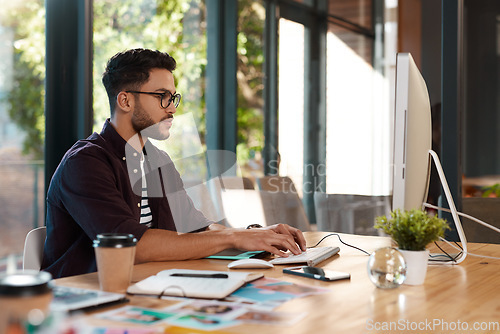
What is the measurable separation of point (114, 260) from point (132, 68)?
109 cm

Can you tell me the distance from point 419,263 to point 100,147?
107 cm

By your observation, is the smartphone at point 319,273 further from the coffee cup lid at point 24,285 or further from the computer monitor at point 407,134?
the coffee cup lid at point 24,285

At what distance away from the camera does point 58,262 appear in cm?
178

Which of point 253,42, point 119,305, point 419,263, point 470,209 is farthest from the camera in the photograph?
point 253,42

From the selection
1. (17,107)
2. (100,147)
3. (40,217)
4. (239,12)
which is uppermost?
(239,12)

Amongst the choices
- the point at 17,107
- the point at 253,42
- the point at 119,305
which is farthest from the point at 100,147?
the point at 253,42

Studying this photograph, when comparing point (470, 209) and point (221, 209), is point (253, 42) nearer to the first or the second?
point (221, 209)

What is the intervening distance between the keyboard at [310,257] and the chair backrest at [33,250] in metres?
0.74

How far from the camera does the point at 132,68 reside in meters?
2.12

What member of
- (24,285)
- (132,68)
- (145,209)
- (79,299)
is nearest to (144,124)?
(132,68)

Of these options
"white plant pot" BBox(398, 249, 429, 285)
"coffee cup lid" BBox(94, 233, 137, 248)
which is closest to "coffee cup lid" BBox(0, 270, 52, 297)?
"coffee cup lid" BBox(94, 233, 137, 248)

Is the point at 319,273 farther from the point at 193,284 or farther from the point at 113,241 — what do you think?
the point at 113,241

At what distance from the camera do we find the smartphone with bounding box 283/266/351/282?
1397 millimetres

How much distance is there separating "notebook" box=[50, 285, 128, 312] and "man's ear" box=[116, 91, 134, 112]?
107cm
